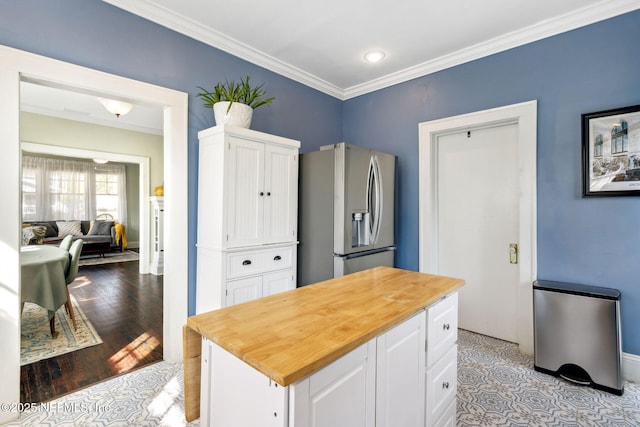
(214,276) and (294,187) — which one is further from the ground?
(294,187)

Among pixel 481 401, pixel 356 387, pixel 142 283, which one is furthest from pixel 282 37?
pixel 142 283

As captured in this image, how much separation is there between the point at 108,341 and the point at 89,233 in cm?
686

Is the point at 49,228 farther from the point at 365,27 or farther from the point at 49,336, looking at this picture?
the point at 365,27

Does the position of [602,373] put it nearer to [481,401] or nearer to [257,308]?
[481,401]

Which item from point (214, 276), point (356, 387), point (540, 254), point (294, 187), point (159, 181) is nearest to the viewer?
point (356, 387)

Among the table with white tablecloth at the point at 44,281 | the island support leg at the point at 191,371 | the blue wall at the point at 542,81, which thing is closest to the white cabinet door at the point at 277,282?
the blue wall at the point at 542,81

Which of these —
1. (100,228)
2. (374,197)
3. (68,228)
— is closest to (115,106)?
(374,197)

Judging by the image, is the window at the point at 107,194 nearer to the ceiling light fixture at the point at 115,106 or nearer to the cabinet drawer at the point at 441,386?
the ceiling light fixture at the point at 115,106

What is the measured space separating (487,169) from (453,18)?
1428 mm

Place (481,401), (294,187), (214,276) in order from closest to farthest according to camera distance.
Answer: (481,401) → (214,276) → (294,187)

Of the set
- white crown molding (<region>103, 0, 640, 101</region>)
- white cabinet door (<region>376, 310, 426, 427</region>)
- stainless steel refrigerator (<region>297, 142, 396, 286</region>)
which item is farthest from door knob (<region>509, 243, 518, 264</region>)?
white cabinet door (<region>376, 310, 426, 427</region>)

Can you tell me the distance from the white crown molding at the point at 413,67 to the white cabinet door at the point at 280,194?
108 cm

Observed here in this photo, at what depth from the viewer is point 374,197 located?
123 inches

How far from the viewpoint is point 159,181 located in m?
6.25
